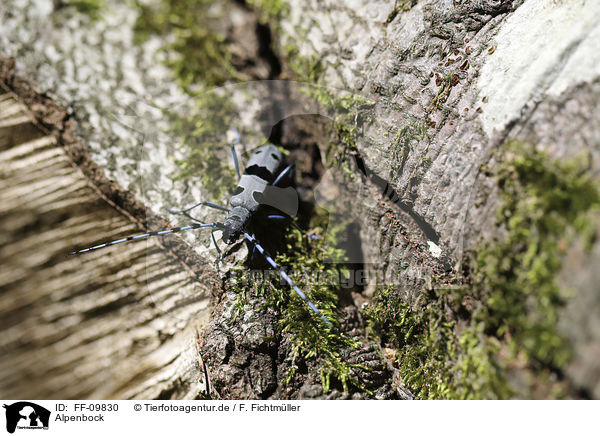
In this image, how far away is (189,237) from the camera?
256 centimetres

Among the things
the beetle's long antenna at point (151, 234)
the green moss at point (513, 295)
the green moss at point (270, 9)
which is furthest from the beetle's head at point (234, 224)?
the green moss at point (270, 9)

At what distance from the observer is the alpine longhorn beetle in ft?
8.29

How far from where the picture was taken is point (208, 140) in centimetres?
280

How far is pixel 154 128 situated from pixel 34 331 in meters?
1.56

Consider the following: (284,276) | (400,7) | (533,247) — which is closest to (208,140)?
(284,276)

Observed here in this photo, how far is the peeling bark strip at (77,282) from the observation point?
2094mm

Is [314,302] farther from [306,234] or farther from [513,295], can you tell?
[513,295]

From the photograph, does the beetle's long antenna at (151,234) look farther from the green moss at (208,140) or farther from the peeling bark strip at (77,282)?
the green moss at (208,140)

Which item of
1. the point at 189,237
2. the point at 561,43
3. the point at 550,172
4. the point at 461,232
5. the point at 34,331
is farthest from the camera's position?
the point at 189,237
